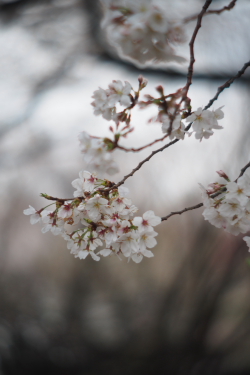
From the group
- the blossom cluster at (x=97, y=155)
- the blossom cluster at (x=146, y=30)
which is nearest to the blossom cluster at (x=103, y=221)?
the blossom cluster at (x=97, y=155)

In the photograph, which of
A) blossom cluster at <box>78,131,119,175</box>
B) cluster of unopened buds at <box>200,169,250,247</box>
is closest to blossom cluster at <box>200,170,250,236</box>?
cluster of unopened buds at <box>200,169,250,247</box>

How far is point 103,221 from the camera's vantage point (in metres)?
0.46

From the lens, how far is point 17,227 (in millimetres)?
1796

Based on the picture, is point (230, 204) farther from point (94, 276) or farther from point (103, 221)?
point (94, 276)

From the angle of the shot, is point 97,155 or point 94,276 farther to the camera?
point 94,276

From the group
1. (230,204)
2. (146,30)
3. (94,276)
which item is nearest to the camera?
(146,30)

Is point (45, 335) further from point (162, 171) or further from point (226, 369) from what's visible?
point (162, 171)

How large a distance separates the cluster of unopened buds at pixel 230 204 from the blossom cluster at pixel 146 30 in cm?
21

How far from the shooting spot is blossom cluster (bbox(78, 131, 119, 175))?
1.22 feet

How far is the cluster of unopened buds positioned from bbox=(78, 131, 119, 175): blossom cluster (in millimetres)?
178

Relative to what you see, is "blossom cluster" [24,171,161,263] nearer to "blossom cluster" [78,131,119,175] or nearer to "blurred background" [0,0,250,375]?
"blossom cluster" [78,131,119,175]

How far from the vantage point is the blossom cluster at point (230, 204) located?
1.30ft

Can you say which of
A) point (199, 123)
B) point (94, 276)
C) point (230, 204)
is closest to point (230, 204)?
point (230, 204)

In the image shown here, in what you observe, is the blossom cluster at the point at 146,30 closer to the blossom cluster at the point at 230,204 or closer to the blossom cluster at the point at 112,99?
the blossom cluster at the point at 112,99
